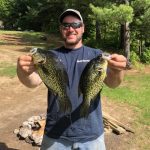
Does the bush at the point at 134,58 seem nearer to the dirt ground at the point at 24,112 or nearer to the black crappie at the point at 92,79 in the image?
the dirt ground at the point at 24,112

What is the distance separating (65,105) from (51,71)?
1.28 ft

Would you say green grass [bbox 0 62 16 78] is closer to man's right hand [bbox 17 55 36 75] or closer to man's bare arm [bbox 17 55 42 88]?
man's bare arm [bbox 17 55 42 88]

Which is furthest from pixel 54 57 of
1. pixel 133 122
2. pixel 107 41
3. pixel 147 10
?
pixel 107 41

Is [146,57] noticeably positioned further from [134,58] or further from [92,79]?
[92,79]

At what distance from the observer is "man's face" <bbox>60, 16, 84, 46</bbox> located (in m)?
3.77

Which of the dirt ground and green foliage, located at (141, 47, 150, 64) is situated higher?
the dirt ground

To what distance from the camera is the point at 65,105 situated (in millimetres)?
3492

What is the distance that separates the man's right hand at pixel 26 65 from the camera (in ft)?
11.0

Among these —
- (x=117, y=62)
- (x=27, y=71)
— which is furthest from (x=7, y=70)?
(x=117, y=62)

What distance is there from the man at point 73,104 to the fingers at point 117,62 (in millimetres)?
252

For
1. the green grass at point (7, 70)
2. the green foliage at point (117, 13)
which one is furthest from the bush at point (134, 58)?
the green grass at point (7, 70)

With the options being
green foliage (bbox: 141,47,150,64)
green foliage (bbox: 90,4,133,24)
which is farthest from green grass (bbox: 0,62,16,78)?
green foliage (bbox: 141,47,150,64)

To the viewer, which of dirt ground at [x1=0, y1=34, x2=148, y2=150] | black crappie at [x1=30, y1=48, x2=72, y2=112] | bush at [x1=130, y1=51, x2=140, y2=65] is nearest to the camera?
black crappie at [x1=30, y1=48, x2=72, y2=112]

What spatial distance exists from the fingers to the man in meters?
0.25
